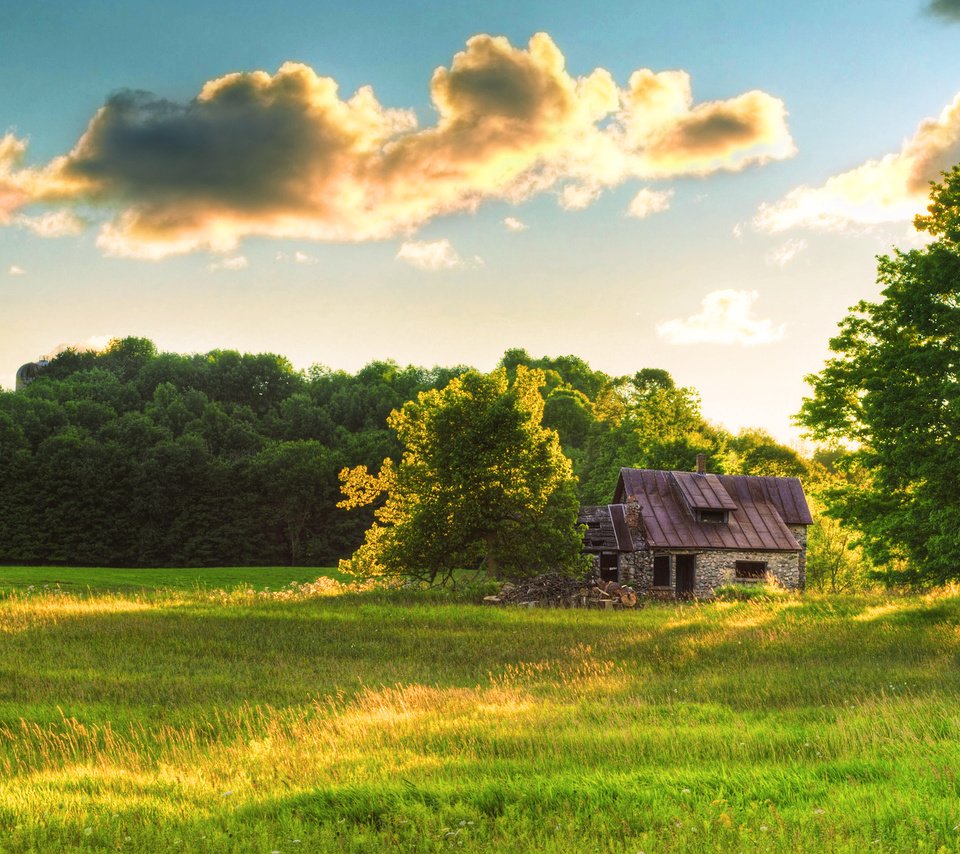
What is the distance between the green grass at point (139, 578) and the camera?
38031 millimetres

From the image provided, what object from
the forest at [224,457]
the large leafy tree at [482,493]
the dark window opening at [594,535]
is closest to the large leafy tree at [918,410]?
the large leafy tree at [482,493]

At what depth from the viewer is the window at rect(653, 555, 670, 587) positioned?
45.4m

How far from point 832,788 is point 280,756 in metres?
5.92

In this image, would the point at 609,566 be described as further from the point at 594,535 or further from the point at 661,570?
the point at 661,570

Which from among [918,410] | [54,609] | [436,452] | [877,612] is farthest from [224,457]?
[918,410]

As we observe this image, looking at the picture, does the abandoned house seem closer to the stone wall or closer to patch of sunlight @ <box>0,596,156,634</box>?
the stone wall

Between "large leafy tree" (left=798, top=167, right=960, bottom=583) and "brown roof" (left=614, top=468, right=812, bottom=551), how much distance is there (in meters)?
17.2

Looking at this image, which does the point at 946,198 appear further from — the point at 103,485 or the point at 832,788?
the point at 103,485

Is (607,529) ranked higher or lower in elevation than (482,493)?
lower

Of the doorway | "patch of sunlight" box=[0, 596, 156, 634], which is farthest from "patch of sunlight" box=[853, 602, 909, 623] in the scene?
"patch of sunlight" box=[0, 596, 156, 634]

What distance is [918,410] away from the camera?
80.7 feet

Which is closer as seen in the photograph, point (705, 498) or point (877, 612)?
point (877, 612)

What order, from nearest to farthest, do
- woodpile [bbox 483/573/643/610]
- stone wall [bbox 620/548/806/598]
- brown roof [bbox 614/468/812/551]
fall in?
woodpile [bbox 483/573/643/610] < stone wall [bbox 620/548/806/598] < brown roof [bbox 614/468/812/551]

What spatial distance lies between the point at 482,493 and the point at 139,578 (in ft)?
73.1
